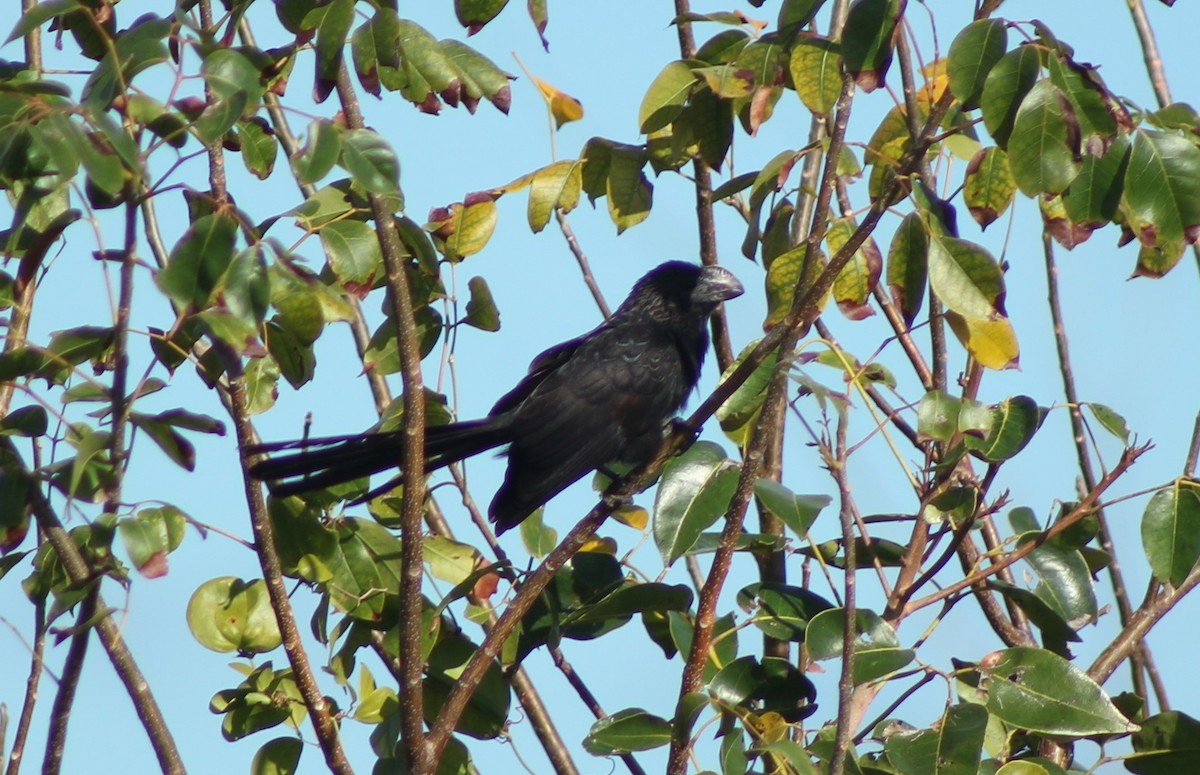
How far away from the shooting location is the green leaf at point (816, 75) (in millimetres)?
2277

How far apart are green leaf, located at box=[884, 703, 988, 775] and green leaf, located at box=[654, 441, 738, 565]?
1.62 ft

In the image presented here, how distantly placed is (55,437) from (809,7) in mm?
1523

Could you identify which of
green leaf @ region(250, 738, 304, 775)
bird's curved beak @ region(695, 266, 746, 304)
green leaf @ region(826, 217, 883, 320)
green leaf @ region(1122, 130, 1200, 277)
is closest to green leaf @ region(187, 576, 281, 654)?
green leaf @ region(250, 738, 304, 775)

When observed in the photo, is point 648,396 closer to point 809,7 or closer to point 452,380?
point 452,380

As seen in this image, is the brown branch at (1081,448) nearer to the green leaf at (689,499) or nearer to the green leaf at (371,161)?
the green leaf at (689,499)

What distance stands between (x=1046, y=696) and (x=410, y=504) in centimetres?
104

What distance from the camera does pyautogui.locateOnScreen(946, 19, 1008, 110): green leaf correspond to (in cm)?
192

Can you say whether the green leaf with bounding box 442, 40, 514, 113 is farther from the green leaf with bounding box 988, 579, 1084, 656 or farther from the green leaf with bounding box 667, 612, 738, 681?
the green leaf with bounding box 988, 579, 1084, 656

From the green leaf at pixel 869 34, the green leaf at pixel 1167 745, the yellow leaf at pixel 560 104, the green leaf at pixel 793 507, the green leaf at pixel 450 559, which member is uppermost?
the yellow leaf at pixel 560 104

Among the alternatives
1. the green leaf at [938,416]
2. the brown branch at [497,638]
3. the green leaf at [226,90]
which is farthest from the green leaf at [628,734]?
the green leaf at [226,90]

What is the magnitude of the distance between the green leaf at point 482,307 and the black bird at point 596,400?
1.11ft

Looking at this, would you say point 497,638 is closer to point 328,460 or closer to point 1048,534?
point 328,460

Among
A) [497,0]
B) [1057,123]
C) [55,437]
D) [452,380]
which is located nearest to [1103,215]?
[1057,123]

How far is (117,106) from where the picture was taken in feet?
5.97
